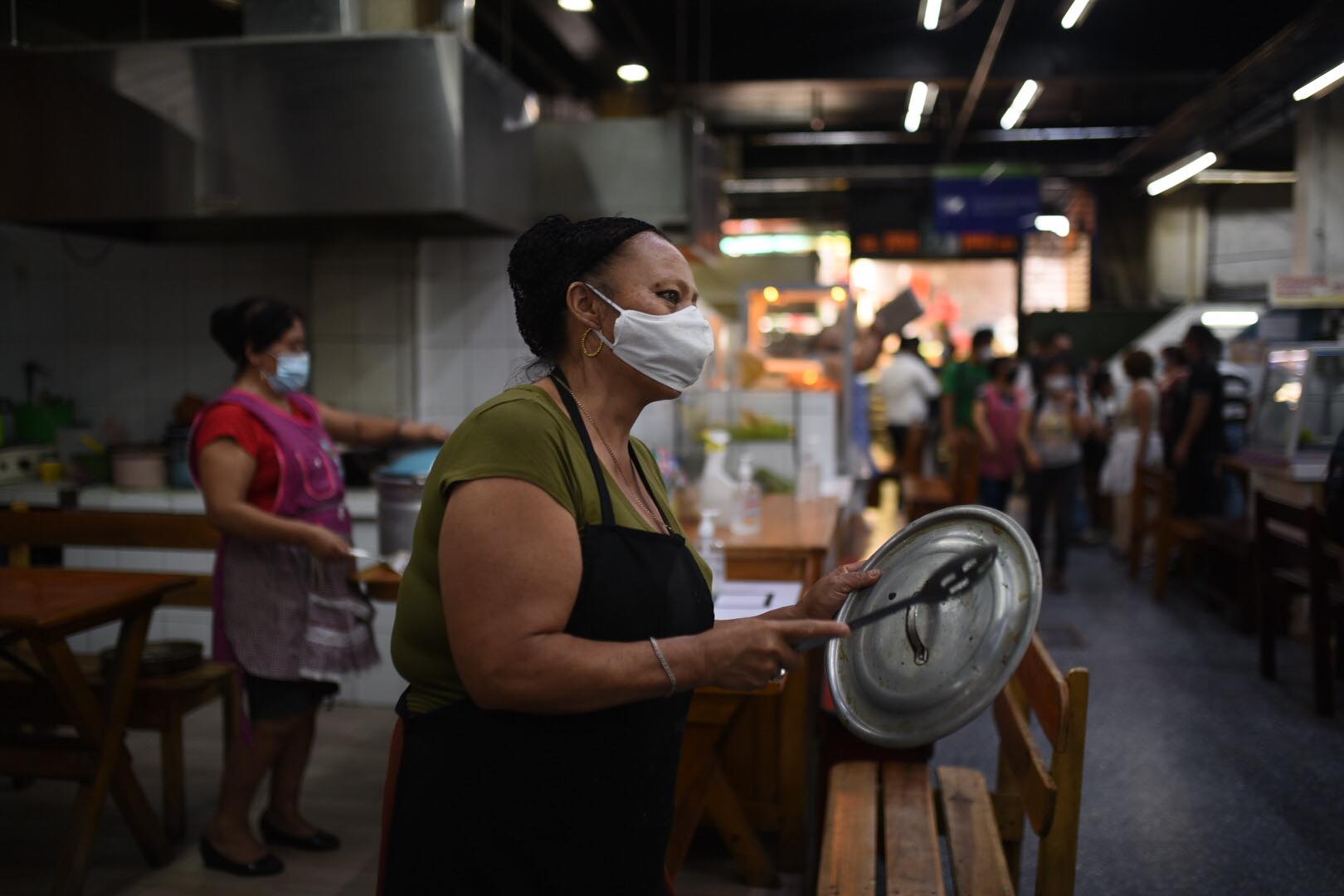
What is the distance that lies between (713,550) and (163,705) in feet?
5.92

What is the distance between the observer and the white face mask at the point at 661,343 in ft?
5.36

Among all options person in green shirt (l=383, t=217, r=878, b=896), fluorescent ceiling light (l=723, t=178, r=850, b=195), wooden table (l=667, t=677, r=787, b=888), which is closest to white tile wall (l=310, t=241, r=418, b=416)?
wooden table (l=667, t=677, r=787, b=888)

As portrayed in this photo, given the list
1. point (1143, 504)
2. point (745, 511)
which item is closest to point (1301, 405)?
point (1143, 504)

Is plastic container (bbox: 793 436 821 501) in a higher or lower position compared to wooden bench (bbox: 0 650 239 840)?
higher

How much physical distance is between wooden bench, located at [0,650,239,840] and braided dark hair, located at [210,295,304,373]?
100cm

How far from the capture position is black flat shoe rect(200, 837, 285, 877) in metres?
3.43

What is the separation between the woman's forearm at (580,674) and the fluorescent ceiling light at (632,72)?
28.8 ft

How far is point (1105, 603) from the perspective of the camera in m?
7.35

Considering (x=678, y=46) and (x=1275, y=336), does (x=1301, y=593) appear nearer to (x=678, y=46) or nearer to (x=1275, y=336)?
(x=1275, y=336)

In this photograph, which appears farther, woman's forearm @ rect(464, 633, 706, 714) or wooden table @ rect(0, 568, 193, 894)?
wooden table @ rect(0, 568, 193, 894)

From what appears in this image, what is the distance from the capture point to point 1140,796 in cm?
405

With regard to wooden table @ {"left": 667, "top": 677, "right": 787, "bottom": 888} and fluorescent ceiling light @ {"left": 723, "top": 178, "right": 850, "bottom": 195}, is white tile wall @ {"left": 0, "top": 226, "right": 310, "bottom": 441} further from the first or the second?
fluorescent ceiling light @ {"left": 723, "top": 178, "right": 850, "bottom": 195}

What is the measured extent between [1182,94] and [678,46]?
18.8ft

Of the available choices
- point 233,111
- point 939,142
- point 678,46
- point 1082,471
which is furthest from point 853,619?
point 939,142
